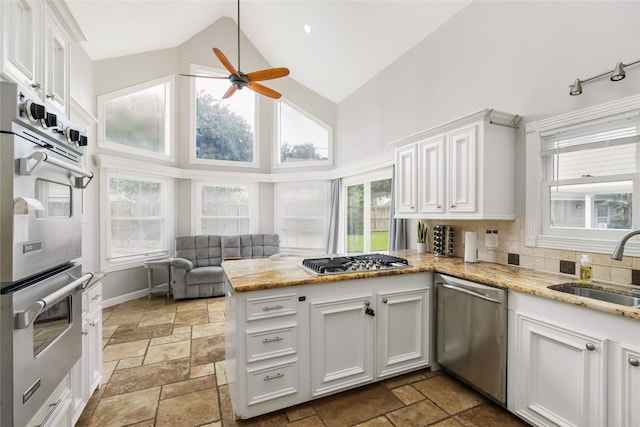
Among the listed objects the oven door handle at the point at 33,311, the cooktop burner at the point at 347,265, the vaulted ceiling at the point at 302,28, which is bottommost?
the cooktop burner at the point at 347,265

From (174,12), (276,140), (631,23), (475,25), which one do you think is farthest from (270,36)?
(631,23)

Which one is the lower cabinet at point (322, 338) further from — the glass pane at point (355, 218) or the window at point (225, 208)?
the window at point (225, 208)

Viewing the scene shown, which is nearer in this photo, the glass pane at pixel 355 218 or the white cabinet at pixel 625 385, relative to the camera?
the white cabinet at pixel 625 385

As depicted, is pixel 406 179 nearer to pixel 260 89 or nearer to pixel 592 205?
pixel 592 205

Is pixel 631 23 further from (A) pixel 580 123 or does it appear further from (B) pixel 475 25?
(B) pixel 475 25

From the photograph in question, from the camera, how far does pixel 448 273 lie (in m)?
2.29

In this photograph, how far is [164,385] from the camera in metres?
2.31

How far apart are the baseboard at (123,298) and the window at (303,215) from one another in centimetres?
260

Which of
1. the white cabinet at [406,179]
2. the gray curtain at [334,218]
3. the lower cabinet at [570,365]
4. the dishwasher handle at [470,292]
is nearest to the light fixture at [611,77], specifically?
the white cabinet at [406,179]

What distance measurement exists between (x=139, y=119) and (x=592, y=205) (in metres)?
5.92

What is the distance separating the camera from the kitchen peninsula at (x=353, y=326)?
1619 mm

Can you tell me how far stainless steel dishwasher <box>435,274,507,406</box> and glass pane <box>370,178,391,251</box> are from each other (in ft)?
6.25

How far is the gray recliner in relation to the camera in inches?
178

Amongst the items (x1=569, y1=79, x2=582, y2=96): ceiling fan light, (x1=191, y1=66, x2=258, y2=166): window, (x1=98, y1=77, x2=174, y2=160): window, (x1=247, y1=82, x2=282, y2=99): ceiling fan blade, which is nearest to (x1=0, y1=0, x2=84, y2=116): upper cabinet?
(x1=247, y1=82, x2=282, y2=99): ceiling fan blade
